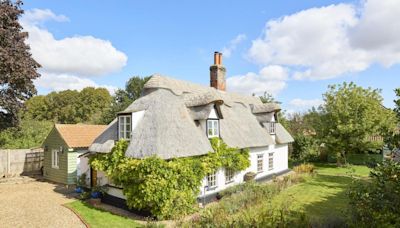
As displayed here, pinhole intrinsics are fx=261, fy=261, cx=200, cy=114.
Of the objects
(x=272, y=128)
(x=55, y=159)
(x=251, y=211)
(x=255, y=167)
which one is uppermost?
(x=272, y=128)

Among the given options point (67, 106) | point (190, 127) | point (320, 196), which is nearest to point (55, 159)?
point (190, 127)

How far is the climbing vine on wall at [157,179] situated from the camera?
39.0 feet

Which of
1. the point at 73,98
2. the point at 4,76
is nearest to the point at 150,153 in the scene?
the point at 4,76

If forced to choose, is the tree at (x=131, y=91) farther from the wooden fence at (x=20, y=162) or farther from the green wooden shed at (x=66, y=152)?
the green wooden shed at (x=66, y=152)

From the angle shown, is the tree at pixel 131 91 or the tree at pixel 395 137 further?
the tree at pixel 131 91

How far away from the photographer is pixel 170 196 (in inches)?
475

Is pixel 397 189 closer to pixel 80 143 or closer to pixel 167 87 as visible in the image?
pixel 167 87

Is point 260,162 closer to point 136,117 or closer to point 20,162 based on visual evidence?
point 136,117

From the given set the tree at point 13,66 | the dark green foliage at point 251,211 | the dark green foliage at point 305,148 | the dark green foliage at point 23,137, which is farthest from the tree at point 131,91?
the dark green foliage at point 251,211

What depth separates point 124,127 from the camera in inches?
572

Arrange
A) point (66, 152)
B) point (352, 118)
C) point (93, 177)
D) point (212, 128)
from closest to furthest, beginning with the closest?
point (212, 128), point (93, 177), point (66, 152), point (352, 118)

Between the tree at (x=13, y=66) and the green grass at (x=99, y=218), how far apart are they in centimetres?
997

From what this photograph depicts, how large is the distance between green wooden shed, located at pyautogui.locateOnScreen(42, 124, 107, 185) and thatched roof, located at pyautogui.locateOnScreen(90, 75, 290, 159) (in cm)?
525

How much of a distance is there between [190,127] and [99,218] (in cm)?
655
